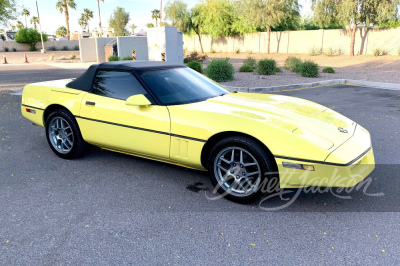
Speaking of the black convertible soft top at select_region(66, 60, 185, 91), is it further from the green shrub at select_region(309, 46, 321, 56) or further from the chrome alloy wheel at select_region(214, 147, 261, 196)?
the green shrub at select_region(309, 46, 321, 56)

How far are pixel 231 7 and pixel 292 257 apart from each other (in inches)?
1553

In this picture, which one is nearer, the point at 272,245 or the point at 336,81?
A: the point at 272,245

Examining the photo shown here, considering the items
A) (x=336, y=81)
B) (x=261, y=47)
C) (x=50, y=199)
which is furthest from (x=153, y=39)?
(x=261, y=47)

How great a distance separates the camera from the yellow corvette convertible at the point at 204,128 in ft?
10.5

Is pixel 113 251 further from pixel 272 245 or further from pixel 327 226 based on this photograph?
pixel 327 226

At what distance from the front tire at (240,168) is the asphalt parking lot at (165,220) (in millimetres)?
159

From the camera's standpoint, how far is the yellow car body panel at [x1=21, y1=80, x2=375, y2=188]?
3.16 meters

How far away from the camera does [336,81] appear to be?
13672 mm

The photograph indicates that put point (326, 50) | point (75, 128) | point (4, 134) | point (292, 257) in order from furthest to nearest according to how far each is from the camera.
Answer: point (326, 50), point (4, 134), point (75, 128), point (292, 257)

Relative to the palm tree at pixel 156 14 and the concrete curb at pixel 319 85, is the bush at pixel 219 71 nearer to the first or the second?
the concrete curb at pixel 319 85

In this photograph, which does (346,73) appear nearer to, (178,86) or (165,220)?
(178,86)

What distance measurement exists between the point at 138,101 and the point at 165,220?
4.65 ft

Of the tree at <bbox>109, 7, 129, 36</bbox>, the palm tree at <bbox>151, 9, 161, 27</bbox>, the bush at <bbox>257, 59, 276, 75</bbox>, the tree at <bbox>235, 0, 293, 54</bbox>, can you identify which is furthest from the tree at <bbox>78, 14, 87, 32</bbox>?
the bush at <bbox>257, 59, 276, 75</bbox>

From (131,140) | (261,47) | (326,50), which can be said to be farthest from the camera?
(261,47)
